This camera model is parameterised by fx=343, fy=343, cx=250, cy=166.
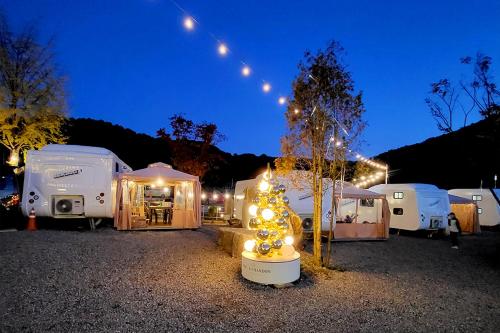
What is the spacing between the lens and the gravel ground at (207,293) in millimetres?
4426

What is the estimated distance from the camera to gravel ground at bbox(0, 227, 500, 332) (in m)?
4.43

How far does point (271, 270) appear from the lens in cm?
627

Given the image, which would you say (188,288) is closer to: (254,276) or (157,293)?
(157,293)

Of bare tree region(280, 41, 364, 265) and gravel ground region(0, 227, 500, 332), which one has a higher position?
bare tree region(280, 41, 364, 265)

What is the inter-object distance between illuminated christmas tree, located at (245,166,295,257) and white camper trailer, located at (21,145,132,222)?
6.72 meters

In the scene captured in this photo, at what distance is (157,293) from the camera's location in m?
5.45

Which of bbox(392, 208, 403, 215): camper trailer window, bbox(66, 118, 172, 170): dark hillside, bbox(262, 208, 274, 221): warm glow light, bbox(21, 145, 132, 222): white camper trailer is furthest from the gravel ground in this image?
bbox(66, 118, 172, 170): dark hillside

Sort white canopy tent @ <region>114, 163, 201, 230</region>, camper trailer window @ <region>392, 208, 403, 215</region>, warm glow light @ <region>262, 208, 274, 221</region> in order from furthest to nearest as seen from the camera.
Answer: camper trailer window @ <region>392, 208, 403, 215</region>
white canopy tent @ <region>114, 163, 201, 230</region>
warm glow light @ <region>262, 208, 274, 221</region>

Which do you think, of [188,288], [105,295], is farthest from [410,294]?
[105,295]

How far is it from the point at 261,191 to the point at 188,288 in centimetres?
260

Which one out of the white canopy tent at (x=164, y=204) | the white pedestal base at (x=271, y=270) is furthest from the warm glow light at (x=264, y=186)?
the white canopy tent at (x=164, y=204)

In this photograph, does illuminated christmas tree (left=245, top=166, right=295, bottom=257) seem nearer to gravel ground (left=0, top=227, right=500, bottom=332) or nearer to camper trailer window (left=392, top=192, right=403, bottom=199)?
gravel ground (left=0, top=227, right=500, bottom=332)

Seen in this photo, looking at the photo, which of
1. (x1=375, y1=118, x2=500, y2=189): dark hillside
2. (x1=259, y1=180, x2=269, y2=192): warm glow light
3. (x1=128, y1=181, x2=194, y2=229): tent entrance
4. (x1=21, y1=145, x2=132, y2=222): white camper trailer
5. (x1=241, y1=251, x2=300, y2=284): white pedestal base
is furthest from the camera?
(x1=375, y1=118, x2=500, y2=189): dark hillside

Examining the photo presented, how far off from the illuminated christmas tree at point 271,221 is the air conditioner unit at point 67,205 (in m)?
7.03
